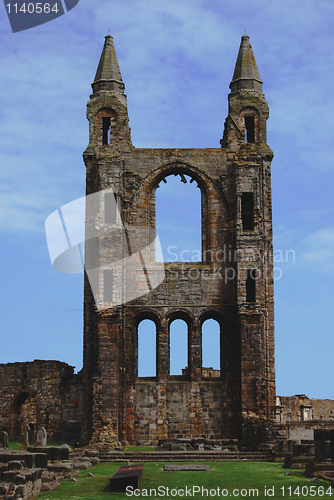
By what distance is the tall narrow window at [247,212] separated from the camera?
2673 centimetres

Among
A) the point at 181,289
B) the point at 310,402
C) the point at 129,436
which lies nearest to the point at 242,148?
the point at 181,289

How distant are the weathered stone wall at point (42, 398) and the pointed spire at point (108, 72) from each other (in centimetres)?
1153

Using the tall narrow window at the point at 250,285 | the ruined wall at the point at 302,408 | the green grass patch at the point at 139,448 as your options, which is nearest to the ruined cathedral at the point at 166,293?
the tall narrow window at the point at 250,285

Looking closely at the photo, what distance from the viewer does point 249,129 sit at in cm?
2788

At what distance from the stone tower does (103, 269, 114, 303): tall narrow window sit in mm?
42

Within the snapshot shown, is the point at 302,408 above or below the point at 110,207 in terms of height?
below

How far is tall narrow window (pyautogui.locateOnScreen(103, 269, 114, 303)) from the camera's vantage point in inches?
1003

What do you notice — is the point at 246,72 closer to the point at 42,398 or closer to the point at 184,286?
the point at 184,286

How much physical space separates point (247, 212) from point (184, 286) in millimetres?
3850

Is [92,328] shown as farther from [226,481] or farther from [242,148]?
[226,481]

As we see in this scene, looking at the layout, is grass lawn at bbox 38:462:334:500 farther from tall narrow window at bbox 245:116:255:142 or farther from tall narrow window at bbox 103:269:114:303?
tall narrow window at bbox 245:116:255:142

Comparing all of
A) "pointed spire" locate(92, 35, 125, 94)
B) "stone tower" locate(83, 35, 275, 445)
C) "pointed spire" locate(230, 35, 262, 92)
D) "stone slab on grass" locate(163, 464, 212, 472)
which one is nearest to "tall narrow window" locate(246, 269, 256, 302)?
"stone tower" locate(83, 35, 275, 445)

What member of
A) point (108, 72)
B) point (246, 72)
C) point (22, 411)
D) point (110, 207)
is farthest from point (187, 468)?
point (108, 72)

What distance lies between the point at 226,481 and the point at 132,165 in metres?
15.6
